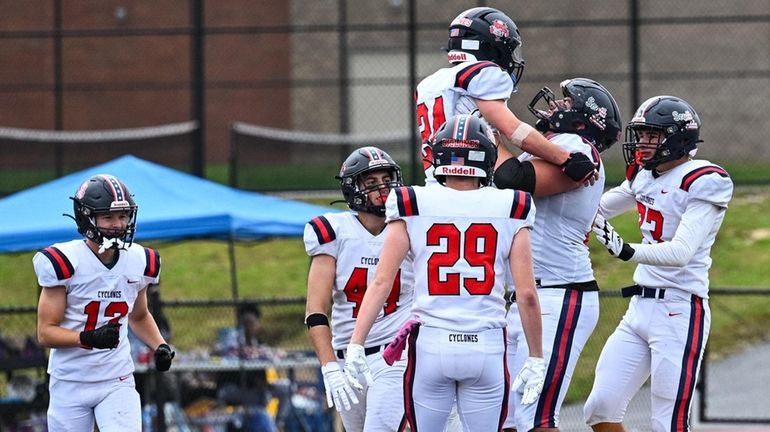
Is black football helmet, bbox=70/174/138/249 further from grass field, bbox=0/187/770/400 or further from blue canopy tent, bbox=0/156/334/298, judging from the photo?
grass field, bbox=0/187/770/400

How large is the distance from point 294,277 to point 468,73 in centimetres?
1174

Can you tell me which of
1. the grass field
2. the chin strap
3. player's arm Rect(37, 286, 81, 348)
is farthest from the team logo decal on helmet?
the grass field

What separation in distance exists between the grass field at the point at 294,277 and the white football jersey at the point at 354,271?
669 centimetres

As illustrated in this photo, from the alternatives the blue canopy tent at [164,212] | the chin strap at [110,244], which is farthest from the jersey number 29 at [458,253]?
the blue canopy tent at [164,212]

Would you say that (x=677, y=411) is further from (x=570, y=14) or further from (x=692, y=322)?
(x=570, y=14)

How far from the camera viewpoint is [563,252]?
6.44 metres

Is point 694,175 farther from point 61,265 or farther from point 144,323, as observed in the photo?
point 61,265

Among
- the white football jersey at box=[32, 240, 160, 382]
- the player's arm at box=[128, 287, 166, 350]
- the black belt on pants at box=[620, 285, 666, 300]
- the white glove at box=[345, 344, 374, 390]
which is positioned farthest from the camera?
the player's arm at box=[128, 287, 166, 350]

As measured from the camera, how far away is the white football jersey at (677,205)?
676 centimetres

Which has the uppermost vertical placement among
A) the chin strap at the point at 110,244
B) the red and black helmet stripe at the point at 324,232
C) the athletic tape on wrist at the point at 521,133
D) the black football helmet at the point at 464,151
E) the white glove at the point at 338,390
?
the athletic tape on wrist at the point at 521,133

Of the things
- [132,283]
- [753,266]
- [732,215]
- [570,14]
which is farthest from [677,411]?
[570,14]

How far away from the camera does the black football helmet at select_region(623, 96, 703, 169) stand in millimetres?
6852

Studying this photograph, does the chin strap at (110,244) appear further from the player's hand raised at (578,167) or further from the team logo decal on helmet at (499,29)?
the player's hand raised at (578,167)

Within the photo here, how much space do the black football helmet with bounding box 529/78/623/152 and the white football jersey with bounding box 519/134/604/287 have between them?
4.9 inches
